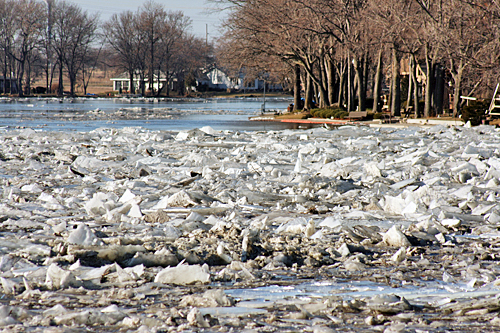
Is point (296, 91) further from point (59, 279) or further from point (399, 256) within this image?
point (59, 279)

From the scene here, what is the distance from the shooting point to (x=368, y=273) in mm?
4395

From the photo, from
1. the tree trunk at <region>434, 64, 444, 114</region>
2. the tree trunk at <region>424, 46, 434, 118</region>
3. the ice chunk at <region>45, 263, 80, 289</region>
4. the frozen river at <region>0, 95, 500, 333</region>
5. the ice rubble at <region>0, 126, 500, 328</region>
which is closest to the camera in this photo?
the frozen river at <region>0, 95, 500, 333</region>

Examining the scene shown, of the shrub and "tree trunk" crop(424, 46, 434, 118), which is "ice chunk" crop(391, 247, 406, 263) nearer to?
the shrub

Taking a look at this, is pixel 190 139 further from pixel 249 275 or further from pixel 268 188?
pixel 249 275

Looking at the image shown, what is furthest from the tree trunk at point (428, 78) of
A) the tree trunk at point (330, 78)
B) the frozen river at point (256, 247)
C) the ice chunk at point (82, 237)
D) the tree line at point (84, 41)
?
the tree line at point (84, 41)

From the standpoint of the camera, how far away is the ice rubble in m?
4.10

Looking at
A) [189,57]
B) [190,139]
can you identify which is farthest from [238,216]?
[189,57]

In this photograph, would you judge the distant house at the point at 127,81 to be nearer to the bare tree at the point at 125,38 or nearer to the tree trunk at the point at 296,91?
the bare tree at the point at 125,38

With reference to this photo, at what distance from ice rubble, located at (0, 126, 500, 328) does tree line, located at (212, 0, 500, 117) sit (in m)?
14.6

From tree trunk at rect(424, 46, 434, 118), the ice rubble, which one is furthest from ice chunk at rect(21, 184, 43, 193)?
tree trunk at rect(424, 46, 434, 118)

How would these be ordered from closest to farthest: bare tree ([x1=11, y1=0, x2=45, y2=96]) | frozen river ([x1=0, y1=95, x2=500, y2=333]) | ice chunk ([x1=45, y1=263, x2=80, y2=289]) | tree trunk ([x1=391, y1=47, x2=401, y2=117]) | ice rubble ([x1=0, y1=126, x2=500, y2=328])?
1. frozen river ([x1=0, y1=95, x2=500, y2=333])
2. ice chunk ([x1=45, y1=263, x2=80, y2=289])
3. ice rubble ([x1=0, y1=126, x2=500, y2=328])
4. tree trunk ([x1=391, y1=47, x2=401, y2=117])
5. bare tree ([x1=11, y1=0, x2=45, y2=96])

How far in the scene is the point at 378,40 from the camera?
91.1ft

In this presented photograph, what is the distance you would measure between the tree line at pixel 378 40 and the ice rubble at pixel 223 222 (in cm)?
1455

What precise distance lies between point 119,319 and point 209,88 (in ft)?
378
